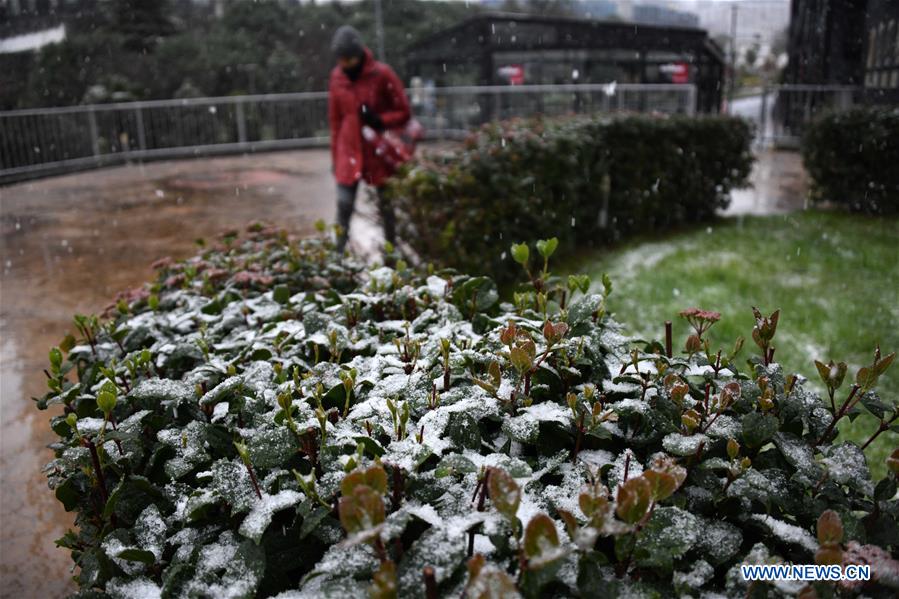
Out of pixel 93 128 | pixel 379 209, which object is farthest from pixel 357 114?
pixel 93 128

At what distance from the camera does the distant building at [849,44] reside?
795cm

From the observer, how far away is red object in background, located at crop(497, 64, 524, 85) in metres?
21.2

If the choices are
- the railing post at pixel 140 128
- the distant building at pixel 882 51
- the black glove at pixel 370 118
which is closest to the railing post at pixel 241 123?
the railing post at pixel 140 128

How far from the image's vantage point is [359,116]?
19.0 ft

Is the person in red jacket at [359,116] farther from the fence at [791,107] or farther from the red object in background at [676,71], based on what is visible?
the red object in background at [676,71]

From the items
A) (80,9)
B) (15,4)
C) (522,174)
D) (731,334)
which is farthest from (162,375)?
(80,9)

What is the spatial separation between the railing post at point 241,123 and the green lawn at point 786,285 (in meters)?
11.2

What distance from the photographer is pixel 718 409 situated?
1.40m

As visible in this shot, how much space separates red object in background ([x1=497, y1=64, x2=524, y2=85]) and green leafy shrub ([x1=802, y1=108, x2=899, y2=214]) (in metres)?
13.1

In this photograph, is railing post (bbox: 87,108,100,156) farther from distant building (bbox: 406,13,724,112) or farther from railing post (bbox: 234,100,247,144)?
distant building (bbox: 406,13,724,112)

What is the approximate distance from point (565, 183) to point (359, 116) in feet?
5.97

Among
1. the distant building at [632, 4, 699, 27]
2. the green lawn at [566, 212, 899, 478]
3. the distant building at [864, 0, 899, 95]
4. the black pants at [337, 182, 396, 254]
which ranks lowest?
the green lawn at [566, 212, 899, 478]

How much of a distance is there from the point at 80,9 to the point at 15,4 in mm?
9704

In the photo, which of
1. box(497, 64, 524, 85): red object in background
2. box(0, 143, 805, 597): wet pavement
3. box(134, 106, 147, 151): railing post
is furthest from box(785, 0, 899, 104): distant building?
box(134, 106, 147, 151): railing post
